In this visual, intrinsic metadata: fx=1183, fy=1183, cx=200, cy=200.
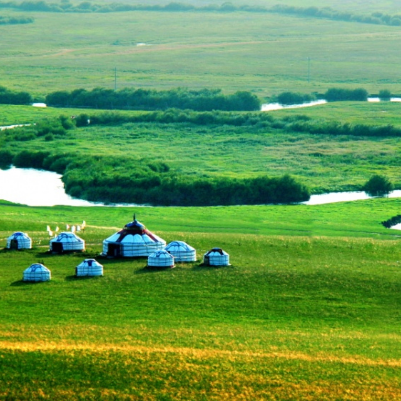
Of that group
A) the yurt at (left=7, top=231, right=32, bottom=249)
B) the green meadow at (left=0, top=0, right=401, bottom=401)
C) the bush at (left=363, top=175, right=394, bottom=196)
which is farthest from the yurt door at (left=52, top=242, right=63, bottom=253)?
the bush at (left=363, top=175, right=394, bottom=196)

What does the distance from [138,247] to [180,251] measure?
2980 millimetres

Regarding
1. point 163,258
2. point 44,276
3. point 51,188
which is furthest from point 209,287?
point 51,188

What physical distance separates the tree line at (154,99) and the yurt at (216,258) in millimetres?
108906

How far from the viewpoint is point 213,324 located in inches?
2232

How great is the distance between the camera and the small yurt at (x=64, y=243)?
70.8 metres

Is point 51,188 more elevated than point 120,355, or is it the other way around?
point 51,188

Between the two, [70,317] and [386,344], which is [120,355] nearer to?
[70,317]

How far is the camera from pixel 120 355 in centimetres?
5059

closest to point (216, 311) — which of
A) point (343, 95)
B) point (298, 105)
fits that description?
point (298, 105)

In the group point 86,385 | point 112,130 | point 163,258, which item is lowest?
Answer: point 86,385

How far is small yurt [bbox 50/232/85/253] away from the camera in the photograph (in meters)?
70.8

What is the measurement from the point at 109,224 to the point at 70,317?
34062 mm

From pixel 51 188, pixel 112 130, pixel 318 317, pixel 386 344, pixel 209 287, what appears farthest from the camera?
pixel 112 130

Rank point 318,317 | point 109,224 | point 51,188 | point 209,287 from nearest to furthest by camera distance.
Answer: point 318,317 → point 209,287 → point 109,224 → point 51,188
